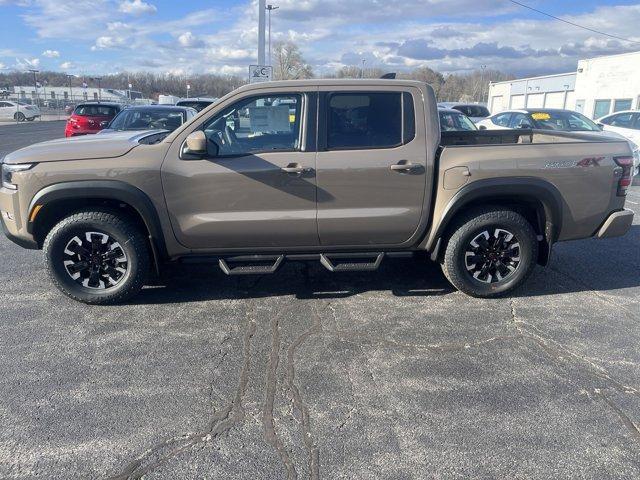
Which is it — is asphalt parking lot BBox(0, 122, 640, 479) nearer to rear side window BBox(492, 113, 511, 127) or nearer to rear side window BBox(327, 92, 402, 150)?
rear side window BBox(327, 92, 402, 150)

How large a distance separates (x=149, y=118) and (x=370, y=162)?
7.57 meters

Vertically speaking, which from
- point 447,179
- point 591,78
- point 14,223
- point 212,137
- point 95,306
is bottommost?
point 95,306

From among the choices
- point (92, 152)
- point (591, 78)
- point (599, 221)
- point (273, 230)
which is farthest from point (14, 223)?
point (591, 78)

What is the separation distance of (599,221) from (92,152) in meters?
Answer: 4.59

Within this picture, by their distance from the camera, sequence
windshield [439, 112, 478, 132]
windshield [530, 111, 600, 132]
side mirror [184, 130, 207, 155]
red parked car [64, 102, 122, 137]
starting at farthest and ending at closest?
red parked car [64, 102, 122, 137] → windshield [530, 111, 600, 132] → windshield [439, 112, 478, 132] → side mirror [184, 130, 207, 155]

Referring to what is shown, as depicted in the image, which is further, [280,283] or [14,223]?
[280,283]

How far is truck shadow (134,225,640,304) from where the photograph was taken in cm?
478

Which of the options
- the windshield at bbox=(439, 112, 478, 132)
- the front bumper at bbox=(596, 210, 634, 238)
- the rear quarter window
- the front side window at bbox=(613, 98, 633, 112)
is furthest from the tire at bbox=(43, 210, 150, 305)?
the front side window at bbox=(613, 98, 633, 112)

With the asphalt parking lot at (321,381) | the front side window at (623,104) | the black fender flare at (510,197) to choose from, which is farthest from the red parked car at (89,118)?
the front side window at (623,104)

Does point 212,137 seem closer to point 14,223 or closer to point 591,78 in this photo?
point 14,223

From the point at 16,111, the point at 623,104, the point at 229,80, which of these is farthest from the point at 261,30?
the point at 229,80

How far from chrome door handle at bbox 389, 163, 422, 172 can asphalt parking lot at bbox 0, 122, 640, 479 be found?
48.2 inches

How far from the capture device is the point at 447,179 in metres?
4.34

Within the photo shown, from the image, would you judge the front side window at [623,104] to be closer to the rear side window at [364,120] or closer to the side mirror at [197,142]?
the rear side window at [364,120]
